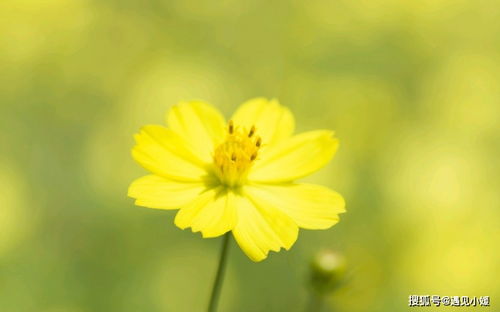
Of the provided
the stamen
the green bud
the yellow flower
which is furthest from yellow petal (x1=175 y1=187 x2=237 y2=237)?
the green bud

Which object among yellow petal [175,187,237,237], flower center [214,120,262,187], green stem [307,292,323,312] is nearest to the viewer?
yellow petal [175,187,237,237]

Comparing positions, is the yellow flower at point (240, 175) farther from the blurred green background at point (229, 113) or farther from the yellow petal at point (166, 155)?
the blurred green background at point (229, 113)

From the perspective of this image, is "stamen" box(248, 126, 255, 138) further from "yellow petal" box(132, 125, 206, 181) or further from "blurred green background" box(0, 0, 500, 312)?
"blurred green background" box(0, 0, 500, 312)

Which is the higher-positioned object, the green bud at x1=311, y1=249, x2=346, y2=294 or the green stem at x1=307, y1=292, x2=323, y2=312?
the green stem at x1=307, y1=292, x2=323, y2=312

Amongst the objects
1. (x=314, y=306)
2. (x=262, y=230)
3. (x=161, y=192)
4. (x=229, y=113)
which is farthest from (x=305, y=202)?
(x=229, y=113)

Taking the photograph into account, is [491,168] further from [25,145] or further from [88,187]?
[25,145]

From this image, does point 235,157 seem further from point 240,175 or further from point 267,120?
point 267,120

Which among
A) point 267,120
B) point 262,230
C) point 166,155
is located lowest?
point 262,230
